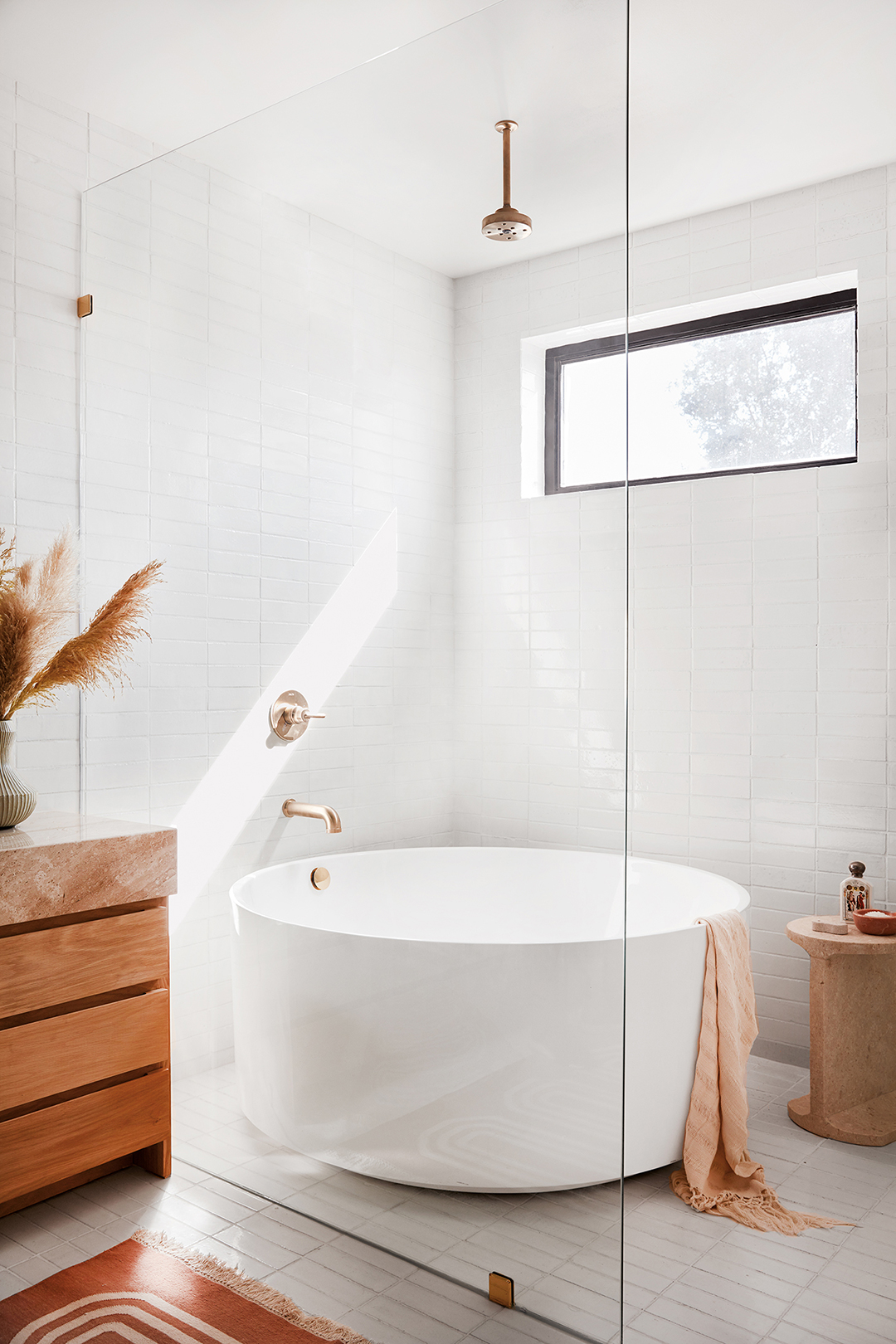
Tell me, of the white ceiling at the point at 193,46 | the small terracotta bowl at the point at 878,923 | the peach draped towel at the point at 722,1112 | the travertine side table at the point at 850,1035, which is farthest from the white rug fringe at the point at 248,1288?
the white ceiling at the point at 193,46

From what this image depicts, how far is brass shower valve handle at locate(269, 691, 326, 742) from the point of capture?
7.37ft

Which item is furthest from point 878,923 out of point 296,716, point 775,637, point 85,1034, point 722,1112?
point 85,1034

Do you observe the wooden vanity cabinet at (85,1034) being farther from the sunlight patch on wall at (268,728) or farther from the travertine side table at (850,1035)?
the travertine side table at (850,1035)

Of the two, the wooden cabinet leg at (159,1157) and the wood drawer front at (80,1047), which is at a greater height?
the wood drawer front at (80,1047)

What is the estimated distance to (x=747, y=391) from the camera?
10.8 ft

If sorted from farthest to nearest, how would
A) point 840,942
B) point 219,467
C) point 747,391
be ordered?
point 747,391 < point 840,942 < point 219,467

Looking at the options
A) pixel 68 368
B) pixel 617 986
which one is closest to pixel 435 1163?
pixel 617 986

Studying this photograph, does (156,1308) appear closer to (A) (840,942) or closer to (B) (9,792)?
(B) (9,792)

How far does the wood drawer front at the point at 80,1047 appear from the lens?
2082 mm

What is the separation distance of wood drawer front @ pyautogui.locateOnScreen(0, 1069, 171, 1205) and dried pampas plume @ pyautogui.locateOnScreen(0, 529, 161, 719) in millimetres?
908

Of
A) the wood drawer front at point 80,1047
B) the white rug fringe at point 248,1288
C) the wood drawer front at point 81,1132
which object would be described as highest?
the wood drawer front at point 80,1047

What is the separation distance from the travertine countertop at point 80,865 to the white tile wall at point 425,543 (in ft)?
0.53

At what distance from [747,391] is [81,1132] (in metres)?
2.91

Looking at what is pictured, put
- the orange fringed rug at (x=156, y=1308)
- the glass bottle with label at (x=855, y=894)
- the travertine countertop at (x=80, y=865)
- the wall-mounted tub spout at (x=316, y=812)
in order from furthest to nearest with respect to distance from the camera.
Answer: the glass bottle with label at (x=855, y=894), the wall-mounted tub spout at (x=316, y=812), the travertine countertop at (x=80, y=865), the orange fringed rug at (x=156, y=1308)
